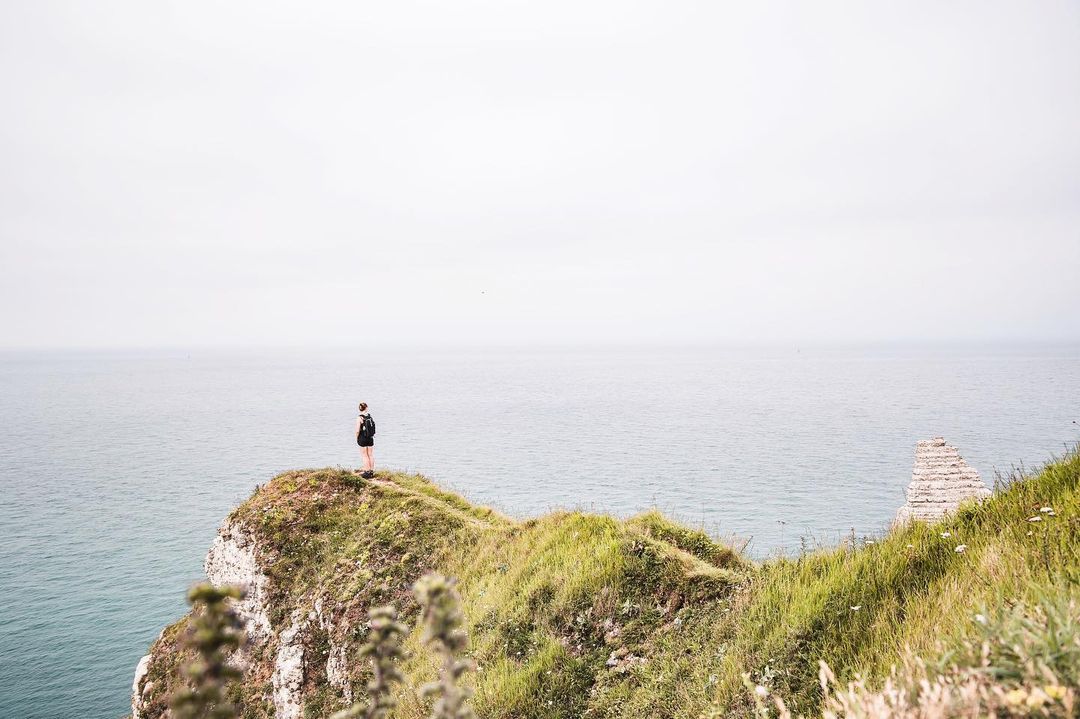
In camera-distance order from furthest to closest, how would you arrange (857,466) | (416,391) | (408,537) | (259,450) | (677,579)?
(416,391), (259,450), (857,466), (408,537), (677,579)

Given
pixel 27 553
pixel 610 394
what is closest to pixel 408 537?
pixel 27 553

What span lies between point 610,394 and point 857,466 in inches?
3860

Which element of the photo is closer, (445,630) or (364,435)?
(445,630)

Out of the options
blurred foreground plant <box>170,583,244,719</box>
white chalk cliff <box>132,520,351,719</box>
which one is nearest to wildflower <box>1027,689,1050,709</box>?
blurred foreground plant <box>170,583,244,719</box>

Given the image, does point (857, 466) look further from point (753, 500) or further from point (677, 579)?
point (677, 579)

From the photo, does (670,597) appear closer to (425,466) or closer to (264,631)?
(264,631)

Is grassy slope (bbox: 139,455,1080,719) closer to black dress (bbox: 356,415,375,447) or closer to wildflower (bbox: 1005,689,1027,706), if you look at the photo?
wildflower (bbox: 1005,689,1027,706)

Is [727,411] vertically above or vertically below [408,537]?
below

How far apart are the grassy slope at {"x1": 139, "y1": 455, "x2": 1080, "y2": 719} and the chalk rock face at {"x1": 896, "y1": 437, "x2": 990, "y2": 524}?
22092 mm

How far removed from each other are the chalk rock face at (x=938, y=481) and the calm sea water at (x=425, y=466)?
10.6m

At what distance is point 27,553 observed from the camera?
48844mm

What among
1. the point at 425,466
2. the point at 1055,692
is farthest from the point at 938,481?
the point at 425,466

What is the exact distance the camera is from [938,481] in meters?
30.7

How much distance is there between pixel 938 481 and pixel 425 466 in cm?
6220
